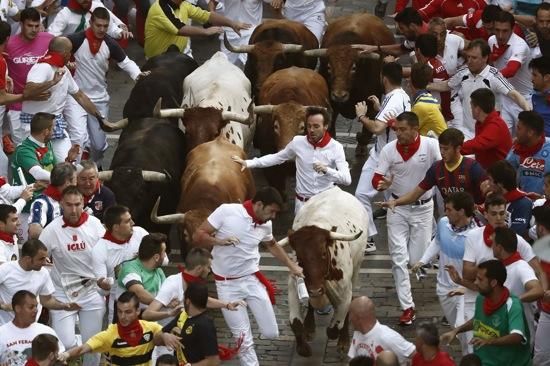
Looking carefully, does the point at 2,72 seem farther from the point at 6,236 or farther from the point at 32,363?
the point at 32,363

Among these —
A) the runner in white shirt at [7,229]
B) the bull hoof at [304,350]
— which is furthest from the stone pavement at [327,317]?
the runner in white shirt at [7,229]

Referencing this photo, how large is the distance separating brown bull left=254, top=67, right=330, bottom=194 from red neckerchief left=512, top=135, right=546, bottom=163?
3.50 metres

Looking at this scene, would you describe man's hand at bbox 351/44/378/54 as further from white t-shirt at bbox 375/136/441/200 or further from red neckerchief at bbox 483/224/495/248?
red neckerchief at bbox 483/224/495/248

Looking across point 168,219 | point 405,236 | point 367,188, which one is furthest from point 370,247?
point 168,219

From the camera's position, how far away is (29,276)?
1673 cm

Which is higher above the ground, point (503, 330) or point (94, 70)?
point (503, 330)

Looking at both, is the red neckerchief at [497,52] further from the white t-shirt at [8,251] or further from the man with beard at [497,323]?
the white t-shirt at [8,251]

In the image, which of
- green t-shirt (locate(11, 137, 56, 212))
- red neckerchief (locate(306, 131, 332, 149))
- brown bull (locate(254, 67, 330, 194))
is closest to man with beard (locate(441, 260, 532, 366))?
red neckerchief (locate(306, 131, 332, 149))

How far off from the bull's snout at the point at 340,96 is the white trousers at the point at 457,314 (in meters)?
5.73

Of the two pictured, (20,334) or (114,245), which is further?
(114,245)

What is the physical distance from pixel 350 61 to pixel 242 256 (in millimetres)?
6482

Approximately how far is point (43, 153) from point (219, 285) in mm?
2952

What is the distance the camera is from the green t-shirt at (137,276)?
16.8 meters

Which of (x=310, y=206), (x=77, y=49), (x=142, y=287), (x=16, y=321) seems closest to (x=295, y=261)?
(x=310, y=206)
